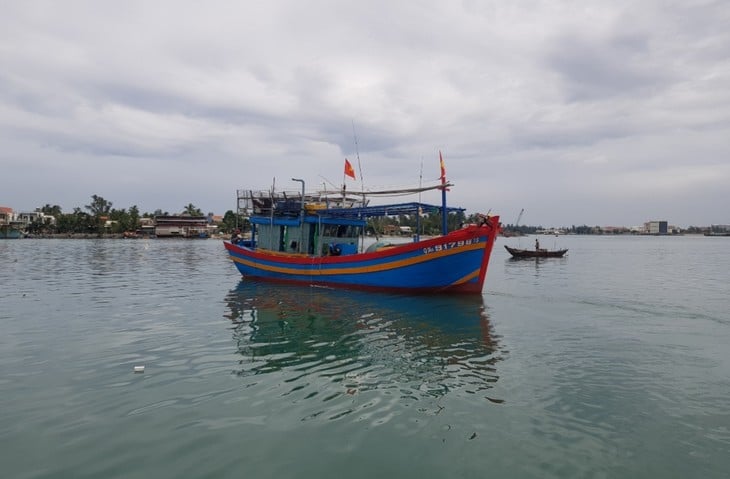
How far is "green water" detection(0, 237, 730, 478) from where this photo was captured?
5.63 m

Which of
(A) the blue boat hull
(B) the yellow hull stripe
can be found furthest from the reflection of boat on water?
(B) the yellow hull stripe

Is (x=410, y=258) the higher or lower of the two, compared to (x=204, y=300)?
higher

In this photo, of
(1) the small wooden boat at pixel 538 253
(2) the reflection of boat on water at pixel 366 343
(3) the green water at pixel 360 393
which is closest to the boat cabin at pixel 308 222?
(2) the reflection of boat on water at pixel 366 343

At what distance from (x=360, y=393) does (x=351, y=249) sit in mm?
17028

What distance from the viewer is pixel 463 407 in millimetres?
7371

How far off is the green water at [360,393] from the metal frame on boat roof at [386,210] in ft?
22.7

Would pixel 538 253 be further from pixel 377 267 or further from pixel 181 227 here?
pixel 181 227

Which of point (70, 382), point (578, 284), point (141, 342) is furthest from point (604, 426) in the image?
point (578, 284)

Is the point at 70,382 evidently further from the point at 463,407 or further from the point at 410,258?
the point at 410,258

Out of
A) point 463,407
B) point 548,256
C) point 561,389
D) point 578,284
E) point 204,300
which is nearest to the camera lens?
point 463,407

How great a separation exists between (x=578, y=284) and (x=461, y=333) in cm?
1830

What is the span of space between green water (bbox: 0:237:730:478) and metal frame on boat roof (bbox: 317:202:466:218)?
692 cm

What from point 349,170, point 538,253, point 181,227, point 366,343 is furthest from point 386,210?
point 181,227

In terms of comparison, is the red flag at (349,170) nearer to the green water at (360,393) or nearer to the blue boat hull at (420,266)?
the blue boat hull at (420,266)
